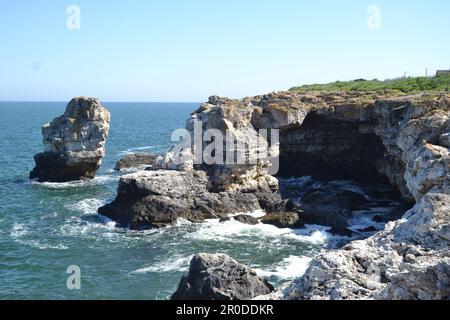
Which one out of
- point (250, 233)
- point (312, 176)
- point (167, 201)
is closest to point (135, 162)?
point (312, 176)

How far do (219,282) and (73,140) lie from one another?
3479 cm

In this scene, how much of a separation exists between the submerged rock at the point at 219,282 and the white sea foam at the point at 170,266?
305 inches

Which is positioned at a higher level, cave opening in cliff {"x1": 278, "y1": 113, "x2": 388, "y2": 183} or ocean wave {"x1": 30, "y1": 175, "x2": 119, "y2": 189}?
cave opening in cliff {"x1": 278, "y1": 113, "x2": 388, "y2": 183}

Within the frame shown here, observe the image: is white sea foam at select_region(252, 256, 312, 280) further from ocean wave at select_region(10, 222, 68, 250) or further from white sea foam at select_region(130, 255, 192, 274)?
ocean wave at select_region(10, 222, 68, 250)

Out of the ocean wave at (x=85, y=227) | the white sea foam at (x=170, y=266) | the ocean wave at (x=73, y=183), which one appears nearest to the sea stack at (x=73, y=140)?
the ocean wave at (x=73, y=183)

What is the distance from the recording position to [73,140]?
49.3 metres

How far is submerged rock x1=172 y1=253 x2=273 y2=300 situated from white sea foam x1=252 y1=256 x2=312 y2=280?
7116 mm

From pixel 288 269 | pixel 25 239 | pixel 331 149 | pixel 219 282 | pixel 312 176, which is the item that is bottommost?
pixel 288 269

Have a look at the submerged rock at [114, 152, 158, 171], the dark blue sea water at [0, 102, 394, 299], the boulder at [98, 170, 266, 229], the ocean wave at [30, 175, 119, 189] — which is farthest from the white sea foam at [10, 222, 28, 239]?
the submerged rock at [114, 152, 158, 171]

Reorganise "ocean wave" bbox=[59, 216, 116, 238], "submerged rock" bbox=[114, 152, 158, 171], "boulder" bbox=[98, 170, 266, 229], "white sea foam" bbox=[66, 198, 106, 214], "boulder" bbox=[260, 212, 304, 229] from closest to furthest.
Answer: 1. "ocean wave" bbox=[59, 216, 116, 238]
2. "boulder" bbox=[260, 212, 304, 229]
3. "boulder" bbox=[98, 170, 266, 229]
4. "white sea foam" bbox=[66, 198, 106, 214]
5. "submerged rock" bbox=[114, 152, 158, 171]

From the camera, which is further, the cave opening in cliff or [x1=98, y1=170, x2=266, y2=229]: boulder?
the cave opening in cliff

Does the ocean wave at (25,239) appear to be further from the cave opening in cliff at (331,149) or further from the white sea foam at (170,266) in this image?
the cave opening in cliff at (331,149)

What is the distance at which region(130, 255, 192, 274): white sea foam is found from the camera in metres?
27.1

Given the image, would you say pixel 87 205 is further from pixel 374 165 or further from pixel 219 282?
pixel 374 165
